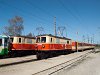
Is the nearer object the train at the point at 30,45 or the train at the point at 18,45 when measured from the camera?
the train at the point at 30,45

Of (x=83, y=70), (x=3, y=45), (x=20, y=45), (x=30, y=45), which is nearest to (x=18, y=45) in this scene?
(x=20, y=45)

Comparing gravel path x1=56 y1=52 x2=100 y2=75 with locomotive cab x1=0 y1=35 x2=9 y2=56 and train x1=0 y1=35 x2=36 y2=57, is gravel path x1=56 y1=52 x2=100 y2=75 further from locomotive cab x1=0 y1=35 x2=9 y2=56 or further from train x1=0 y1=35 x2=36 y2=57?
train x1=0 y1=35 x2=36 y2=57

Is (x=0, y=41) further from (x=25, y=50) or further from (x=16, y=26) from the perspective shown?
(x=16, y=26)

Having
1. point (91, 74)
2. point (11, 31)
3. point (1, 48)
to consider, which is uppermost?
point (11, 31)

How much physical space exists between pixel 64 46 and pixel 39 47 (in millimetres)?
10968

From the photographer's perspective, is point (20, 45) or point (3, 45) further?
point (20, 45)

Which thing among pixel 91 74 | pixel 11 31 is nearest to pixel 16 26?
pixel 11 31

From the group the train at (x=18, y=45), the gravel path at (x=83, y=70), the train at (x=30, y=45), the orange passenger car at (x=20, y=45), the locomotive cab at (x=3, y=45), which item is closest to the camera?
the gravel path at (x=83, y=70)

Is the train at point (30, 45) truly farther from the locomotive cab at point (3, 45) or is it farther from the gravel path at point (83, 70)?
the gravel path at point (83, 70)

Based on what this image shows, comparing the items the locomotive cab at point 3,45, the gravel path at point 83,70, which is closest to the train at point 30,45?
the locomotive cab at point 3,45

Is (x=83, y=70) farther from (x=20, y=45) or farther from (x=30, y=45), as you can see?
(x=30, y=45)

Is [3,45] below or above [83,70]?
above

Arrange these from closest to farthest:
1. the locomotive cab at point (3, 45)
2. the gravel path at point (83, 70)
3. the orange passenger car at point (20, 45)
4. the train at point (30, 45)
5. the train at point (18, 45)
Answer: the gravel path at point (83, 70), the locomotive cab at point (3, 45), the train at point (30, 45), the train at point (18, 45), the orange passenger car at point (20, 45)

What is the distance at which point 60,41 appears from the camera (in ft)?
119
